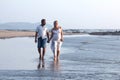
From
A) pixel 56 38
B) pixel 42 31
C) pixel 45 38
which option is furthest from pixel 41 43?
pixel 56 38

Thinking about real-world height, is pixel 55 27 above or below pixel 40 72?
A: above

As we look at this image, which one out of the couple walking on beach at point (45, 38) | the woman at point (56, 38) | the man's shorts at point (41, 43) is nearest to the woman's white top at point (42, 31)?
the couple walking on beach at point (45, 38)

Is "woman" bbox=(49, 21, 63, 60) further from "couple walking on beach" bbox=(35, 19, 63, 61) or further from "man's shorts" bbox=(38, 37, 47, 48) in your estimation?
"man's shorts" bbox=(38, 37, 47, 48)

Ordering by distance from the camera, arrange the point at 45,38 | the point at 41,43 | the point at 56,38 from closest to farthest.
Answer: the point at 41,43
the point at 45,38
the point at 56,38

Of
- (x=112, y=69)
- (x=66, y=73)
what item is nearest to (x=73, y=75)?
(x=66, y=73)

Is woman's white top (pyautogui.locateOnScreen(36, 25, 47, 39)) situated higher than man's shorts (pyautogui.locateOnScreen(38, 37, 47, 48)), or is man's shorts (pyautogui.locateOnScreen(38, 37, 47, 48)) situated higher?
woman's white top (pyautogui.locateOnScreen(36, 25, 47, 39))

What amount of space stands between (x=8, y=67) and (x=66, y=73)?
8.61 ft

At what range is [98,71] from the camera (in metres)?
13.9

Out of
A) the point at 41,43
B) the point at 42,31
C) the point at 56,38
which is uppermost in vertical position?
the point at 42,31

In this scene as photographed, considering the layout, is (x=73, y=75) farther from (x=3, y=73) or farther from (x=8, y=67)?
(x=8, y=67)

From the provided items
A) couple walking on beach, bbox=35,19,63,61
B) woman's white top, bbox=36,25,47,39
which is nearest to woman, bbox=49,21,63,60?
couple walking on beach, bbox=35,19,63,61

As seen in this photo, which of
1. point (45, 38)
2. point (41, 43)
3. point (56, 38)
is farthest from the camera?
point (56, 38)

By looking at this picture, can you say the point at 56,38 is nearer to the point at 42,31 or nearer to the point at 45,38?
the point at 45,38

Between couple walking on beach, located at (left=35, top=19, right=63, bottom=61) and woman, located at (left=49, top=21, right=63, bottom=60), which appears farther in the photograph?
woman, located at (left=49, top=21, right=63, bottom=60)
